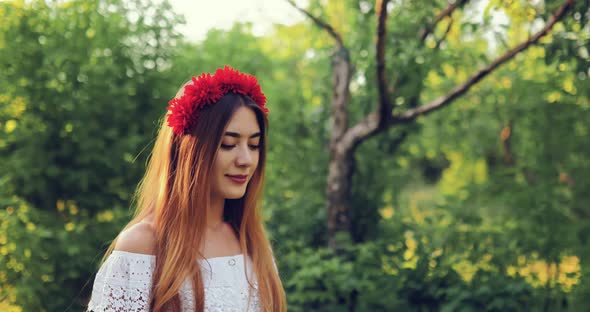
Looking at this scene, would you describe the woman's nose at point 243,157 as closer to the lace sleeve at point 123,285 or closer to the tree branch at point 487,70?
the lace sleeve at point 123,285

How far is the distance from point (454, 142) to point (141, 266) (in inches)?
189

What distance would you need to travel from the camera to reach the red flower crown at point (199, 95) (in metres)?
1.88

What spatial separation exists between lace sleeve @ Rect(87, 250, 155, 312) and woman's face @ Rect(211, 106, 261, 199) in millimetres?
354

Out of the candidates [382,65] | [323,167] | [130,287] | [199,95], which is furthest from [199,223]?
[323,167]

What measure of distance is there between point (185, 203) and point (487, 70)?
2712 millimetres

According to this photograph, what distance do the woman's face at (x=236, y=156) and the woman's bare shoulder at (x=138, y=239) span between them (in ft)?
0.85

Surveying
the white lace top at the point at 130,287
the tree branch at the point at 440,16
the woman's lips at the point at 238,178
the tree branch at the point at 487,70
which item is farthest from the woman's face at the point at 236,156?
the tree branch at the point at 440,16

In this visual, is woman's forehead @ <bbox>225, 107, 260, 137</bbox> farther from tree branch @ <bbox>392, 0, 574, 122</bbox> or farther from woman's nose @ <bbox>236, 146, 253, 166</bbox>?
tree branch @ <bbox>392, 0, 574, 122</bbox>

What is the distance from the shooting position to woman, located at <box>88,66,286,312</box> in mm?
1725

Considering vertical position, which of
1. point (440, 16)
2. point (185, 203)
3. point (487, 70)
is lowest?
point (185, 203)

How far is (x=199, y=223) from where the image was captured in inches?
73.9

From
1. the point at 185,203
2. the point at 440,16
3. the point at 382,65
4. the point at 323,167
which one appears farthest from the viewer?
the point at 323,167

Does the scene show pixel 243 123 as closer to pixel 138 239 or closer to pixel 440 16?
pixel 138 239

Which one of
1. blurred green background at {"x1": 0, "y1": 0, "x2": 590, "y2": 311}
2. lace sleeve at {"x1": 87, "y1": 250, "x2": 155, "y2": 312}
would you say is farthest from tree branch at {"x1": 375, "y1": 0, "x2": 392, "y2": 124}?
lace sleeve at {"x1": 87, "y1": 250, "x2": 155, "y2": 312}
